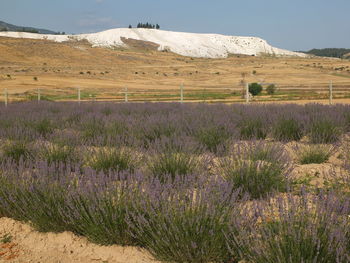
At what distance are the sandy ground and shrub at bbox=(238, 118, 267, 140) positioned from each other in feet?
17.0

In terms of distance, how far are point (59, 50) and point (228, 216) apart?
76.4 metres

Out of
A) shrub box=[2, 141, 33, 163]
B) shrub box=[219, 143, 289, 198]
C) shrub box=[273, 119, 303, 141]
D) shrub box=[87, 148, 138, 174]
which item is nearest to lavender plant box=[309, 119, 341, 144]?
shrub box=[273, 119, 303, 141]

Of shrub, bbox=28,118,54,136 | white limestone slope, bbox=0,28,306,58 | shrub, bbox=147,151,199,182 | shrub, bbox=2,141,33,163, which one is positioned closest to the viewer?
shrub, bbox=147,151,199,182

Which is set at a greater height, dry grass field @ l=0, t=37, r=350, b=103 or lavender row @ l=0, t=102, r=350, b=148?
dry grass field @ l=0, t=37, r=350, b=103

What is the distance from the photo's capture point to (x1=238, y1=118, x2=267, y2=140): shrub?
851 centimetres

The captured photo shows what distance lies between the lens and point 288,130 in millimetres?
8508

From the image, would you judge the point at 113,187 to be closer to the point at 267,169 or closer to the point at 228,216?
the point at 228,216

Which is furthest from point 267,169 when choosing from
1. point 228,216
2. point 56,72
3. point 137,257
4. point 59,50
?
point 59,50

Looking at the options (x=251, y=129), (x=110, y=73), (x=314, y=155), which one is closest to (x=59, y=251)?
(x=314, y=155)

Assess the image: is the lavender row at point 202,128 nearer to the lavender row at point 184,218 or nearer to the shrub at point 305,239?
the lavender row at point 184,218

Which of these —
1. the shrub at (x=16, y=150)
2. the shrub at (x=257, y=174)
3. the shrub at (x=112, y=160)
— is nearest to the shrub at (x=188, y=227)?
the shrub at (x=257, y=174)

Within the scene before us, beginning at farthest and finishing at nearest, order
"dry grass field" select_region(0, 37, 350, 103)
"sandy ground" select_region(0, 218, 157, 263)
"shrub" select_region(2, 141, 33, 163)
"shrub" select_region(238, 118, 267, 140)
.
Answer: "dry grass field" select_region(0, 37, 350, 103), "shrub" select_region(238, 118, 267, 140), "shrub" select_region(2, 141, 33, 163), "sandy ground" select_region(0, 218, 157, 263)

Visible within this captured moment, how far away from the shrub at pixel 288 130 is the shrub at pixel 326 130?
0.43m

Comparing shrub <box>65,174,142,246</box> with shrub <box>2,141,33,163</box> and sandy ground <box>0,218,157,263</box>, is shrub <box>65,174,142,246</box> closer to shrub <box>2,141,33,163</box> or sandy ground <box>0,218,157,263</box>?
sandy ground <box>0,218,157,263</box>
